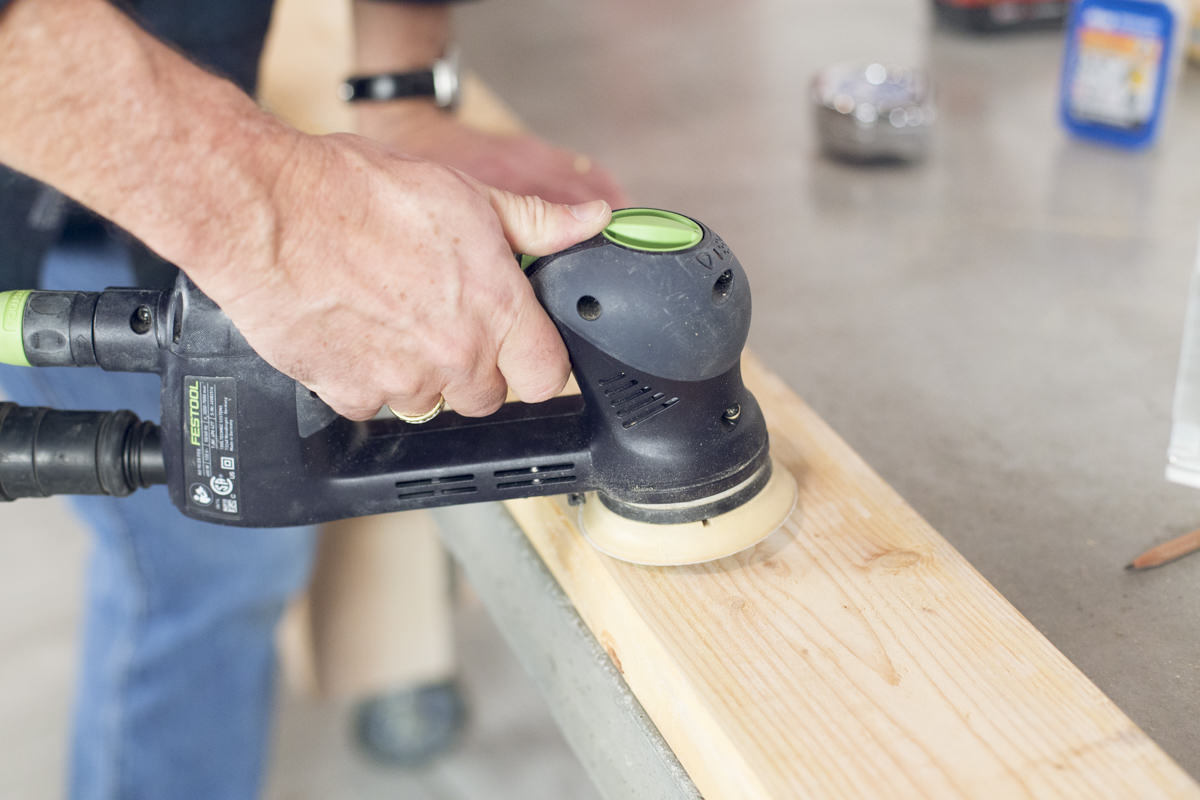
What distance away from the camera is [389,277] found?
2.14 ft

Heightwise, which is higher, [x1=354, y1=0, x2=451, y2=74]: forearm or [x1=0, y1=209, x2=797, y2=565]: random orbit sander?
[x1=354, y1=0, x2=451, y2=74]: forearm

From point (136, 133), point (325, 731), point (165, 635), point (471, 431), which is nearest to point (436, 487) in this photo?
point (471, 431)

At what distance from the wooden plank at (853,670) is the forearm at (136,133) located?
1.03 ft

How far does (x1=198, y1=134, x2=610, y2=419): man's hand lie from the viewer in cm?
64

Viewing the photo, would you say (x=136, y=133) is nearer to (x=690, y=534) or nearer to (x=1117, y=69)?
(x=690, y=534)

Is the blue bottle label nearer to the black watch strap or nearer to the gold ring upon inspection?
the black watch strap

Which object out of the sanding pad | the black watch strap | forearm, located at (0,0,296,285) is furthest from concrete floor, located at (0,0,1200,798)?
forearm, located at (0,0,296,285)

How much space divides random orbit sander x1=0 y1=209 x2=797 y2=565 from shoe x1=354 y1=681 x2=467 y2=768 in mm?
1056

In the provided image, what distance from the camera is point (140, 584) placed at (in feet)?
4.31

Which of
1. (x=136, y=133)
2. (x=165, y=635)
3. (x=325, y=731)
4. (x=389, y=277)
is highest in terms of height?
(x=136, y=133)

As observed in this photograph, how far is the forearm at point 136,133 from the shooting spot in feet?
1.86

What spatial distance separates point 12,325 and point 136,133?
0.21m

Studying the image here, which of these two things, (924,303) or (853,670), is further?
(924,303)

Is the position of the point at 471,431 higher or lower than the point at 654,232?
lower
